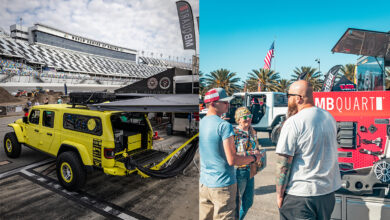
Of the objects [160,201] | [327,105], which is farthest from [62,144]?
[327,105]

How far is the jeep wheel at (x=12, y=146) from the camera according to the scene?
317 cm

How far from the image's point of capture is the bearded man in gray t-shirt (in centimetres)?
107

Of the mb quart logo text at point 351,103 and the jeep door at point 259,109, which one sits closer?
the mb quart logo text at point 351,103

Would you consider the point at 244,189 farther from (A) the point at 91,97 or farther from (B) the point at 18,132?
(B) the point at 18,132

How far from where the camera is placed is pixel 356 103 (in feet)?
6.41

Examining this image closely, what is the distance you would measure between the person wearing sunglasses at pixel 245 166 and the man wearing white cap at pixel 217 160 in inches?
19.6

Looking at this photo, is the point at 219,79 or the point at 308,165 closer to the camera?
the point at 308,165

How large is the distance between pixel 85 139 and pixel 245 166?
6.57 feet

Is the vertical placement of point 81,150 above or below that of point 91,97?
below

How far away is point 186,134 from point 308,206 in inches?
35.4

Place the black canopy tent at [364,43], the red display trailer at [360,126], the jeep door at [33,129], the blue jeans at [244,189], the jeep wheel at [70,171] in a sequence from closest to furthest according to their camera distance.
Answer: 1. the blue jeans at [244,189]
2. the black canopy tent at [364,43]
3. the red display trailer at [360,126]
4. the jeep wheel at [70,171]
5. the jeep door at [33,129]

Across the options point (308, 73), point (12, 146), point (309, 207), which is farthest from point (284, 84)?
point (12, 146)

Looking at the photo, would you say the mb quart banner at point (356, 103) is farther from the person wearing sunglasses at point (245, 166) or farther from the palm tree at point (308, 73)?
the person wearing sunglasses at point (245, 166)

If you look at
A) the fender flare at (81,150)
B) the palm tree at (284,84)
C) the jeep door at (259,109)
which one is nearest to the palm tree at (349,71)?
the palm tree at (284,84)
